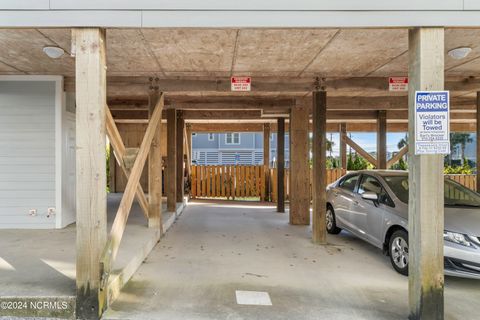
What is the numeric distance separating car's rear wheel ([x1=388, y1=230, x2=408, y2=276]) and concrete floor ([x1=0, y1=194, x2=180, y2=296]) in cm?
351

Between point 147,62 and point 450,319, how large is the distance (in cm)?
473

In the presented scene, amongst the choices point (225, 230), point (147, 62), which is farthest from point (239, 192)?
point (147, 62)

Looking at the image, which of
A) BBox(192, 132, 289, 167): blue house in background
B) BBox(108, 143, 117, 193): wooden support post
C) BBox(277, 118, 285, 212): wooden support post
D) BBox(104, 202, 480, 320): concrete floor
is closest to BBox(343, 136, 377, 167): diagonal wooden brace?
BBox(277, 118, 285, 212): wooden support post

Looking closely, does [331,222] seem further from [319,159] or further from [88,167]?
[88,167]

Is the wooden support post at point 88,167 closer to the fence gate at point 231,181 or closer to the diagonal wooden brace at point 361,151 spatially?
the fence gate at point 231,181

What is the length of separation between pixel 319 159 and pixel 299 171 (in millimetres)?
1953

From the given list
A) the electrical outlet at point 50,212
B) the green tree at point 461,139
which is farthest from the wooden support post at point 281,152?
the green tree at point 461,139

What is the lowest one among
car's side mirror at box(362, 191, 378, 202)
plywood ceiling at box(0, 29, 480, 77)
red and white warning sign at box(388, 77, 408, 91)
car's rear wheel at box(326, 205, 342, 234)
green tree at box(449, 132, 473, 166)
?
car's rear wheel at box(326, 205, 342, 234)

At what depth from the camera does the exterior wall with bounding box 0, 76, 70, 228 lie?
5.67 metres

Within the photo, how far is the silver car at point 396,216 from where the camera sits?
3617 mm

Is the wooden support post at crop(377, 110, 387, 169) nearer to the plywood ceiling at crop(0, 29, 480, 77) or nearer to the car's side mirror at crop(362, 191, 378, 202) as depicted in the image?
the plywood ceiling at crop(0, 29, 480, 77)

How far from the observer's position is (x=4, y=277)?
3.35 metres

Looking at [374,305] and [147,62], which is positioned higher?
[147,62]
